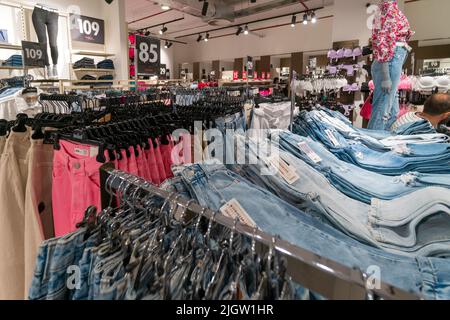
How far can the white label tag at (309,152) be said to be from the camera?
4.77 feet

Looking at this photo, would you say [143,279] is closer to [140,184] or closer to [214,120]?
[140,184]

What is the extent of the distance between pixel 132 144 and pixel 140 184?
23.6 inches

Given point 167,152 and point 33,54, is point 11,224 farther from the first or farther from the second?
point 33,54

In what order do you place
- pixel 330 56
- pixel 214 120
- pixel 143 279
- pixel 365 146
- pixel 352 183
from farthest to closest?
pixel 330 56, pixel 365 146, pixel 214 120, pixel 352 183, pixel 143 279

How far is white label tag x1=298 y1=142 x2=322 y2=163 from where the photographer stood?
1.45 metres

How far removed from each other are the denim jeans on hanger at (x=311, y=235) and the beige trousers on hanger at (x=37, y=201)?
732 mm

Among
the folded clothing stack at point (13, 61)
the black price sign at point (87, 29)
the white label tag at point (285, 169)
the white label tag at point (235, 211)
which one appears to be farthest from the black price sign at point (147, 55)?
the black price sign at point (87, 29)

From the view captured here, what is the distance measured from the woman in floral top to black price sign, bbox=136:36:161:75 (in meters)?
2.33

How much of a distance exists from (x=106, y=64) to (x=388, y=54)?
561 centimetres

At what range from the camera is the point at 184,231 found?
646 mm

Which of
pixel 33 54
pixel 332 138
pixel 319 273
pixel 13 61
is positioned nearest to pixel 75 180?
pixel 319 273

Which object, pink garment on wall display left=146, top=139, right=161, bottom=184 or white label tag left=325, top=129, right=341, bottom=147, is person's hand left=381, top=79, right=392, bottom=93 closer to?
white label tag left=325, top=129, right=341, bottom=147

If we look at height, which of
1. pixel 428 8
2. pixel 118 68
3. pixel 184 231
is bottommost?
pixel 184 231

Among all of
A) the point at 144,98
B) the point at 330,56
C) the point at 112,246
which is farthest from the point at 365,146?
the point at 330,56
